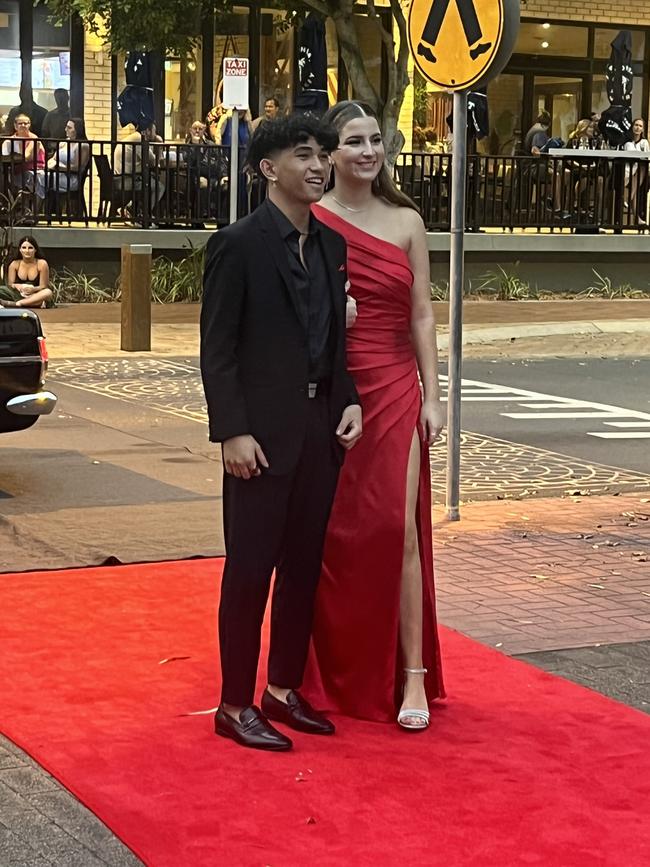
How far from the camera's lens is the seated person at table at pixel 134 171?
22.1 m

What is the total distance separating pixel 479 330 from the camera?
62.0 feet

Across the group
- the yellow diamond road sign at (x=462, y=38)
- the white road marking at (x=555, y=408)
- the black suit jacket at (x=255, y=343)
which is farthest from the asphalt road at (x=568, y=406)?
the black suit jacket at (x=255, y=343)

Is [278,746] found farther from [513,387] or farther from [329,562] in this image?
[513,387]

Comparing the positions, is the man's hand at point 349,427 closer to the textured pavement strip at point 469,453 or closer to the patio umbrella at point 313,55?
the textured pavement strip at point 469,453

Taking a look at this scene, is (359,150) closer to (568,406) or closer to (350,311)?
(350,311)

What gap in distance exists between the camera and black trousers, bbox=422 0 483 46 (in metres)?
8.53

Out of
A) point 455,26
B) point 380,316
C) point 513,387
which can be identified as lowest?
point 513,387

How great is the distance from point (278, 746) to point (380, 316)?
4.58 feet

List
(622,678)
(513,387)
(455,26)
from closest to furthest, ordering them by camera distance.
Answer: (622,678) < (455,26) < (513,387)

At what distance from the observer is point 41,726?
5164 millimetres

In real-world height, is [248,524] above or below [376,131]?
below

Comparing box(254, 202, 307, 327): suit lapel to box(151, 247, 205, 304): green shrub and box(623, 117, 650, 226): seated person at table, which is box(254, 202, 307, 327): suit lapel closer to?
box(151, 247, 205, 304): green shrub

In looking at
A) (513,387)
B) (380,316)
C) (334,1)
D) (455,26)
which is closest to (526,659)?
(380,316)

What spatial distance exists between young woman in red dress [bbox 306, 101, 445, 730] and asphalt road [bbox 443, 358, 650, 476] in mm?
5538
